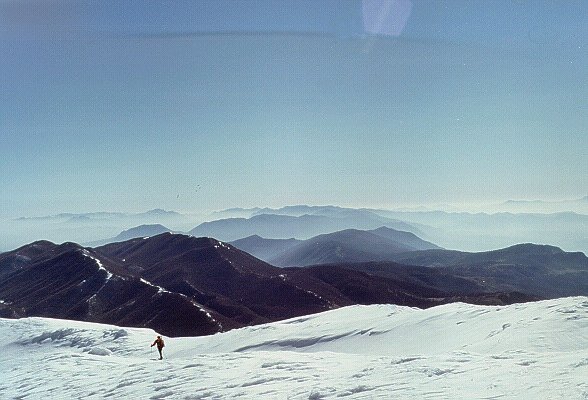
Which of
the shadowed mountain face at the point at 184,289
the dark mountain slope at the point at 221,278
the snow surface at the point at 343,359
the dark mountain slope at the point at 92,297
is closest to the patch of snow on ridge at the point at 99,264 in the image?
the dark mountain slope at the point at 92,297

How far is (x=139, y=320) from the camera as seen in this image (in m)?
86.8

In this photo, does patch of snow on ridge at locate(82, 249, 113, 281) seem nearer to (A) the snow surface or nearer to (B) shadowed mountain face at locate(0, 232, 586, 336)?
(B) shadowed mountain face at locate(0, 232, 586, 336)

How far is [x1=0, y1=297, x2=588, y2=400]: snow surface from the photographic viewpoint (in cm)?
1369

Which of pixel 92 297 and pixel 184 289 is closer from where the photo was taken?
pixel 92 297

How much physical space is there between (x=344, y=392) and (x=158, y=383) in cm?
962

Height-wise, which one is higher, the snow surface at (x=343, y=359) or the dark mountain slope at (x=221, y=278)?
the dark mountain slope at (x=221, y=278)

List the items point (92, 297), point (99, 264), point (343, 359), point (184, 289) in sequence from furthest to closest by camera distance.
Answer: point (99, 264) → point (184, 289) → point (92, 297) → point (343, 359)

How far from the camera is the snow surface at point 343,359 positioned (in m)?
13.7

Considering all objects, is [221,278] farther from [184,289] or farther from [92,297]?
[92,297]

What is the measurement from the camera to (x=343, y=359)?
66.2ft

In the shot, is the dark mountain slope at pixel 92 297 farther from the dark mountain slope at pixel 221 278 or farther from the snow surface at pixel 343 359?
the snow surface at pixel 343 359

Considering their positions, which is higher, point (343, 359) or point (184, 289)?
point (184, 289)

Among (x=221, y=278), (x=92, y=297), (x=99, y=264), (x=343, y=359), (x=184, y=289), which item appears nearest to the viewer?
(x=343, y=359)

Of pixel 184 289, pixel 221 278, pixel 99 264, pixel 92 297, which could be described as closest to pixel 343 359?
pixel 92 297
